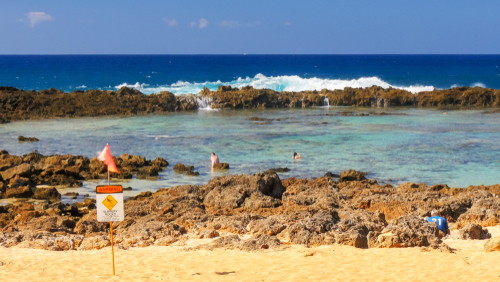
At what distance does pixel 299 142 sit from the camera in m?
27.0

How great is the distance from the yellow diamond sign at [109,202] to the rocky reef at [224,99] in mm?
32462

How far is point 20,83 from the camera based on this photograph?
257 feet

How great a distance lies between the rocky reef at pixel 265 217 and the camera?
10.5 m

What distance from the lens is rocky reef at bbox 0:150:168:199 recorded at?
16.2m

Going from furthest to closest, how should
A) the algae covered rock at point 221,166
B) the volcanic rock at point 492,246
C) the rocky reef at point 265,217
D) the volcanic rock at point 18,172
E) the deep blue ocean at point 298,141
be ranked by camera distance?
the algae covered rock at point 221,166, the deep blue ocean at point 298,141, the volcanic rock at point 18,172, the rocky reef at point 265,217, the volcanic rock at point 492,246

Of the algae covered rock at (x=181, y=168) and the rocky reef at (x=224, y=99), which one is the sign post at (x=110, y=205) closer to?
the algae covered rock at (x=181, y=168)

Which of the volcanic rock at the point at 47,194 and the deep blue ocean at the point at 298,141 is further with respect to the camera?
the deep blue ocean at the point at 298,141

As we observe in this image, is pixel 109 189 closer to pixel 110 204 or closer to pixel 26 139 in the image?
→ pixel 110 204

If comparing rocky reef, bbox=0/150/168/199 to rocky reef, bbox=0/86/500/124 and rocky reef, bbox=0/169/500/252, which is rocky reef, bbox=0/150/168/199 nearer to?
rocky reef, bbox=0/169/500/252

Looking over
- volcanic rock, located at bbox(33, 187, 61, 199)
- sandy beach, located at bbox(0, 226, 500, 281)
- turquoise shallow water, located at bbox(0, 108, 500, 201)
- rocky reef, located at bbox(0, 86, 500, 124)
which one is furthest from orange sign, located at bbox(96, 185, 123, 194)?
rocky reef, located at bbox(0, 86, 500, 124)

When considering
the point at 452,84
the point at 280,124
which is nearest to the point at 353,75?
the point at 452,84

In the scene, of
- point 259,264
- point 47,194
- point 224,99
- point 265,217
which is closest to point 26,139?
point 47,194

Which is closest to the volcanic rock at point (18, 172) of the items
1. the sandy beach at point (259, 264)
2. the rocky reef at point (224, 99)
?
the sandy beach at point (259, 264)

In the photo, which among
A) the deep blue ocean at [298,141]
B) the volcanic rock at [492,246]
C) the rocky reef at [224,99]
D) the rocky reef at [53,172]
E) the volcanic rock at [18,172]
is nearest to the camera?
the volcanic rock at [492,246]
